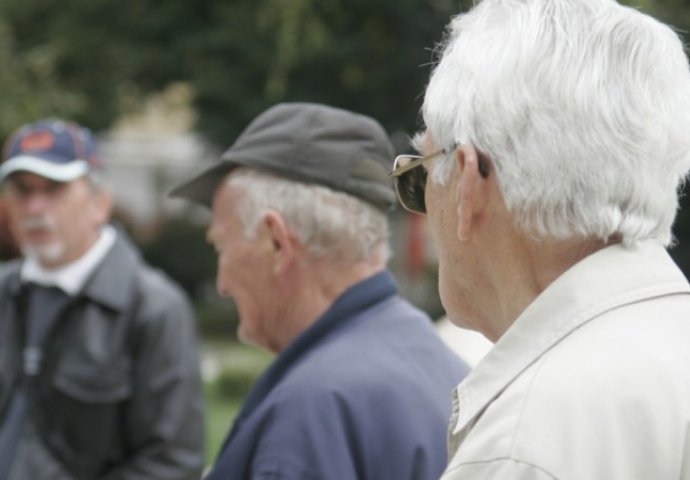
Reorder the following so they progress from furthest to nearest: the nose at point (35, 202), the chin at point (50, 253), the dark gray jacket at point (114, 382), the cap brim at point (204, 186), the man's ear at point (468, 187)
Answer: the nose at point (35, 202) < the chin at point (50, 253) < the dark gray jacket at point (114, 382) < the cap brim at point (204, 186) < the man's ear at point (468, 187)

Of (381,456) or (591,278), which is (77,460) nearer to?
(381,456)

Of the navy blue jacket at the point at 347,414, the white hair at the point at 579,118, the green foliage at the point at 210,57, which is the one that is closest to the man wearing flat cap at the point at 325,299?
the navy blue jacket at the point at 347,414

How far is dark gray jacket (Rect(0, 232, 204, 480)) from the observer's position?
4.04 meters

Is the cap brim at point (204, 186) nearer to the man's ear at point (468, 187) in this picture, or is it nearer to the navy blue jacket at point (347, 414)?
the navy blue jacket at point (347, 414)

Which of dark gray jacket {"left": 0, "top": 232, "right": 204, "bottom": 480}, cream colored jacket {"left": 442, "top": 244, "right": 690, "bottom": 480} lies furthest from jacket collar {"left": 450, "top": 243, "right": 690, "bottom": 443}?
dark gray jacket {"left": 0, "top": 232, "right": 204, "bottom": 480}

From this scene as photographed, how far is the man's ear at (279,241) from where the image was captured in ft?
9.66

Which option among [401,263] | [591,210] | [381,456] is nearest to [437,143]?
[591,210]

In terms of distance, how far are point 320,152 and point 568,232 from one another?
121 centimetres

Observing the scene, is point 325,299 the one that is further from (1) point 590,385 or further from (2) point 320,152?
(1) point 590,385

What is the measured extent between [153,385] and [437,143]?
2.39m

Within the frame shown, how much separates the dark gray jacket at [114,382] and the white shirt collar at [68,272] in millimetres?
57

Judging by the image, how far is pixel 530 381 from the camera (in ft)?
5.44

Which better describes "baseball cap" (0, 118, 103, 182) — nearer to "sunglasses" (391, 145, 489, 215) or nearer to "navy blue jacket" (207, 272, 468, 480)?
"navy blue jacket" (207, 272, 468, 480)

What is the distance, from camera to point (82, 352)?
4.12 meters
